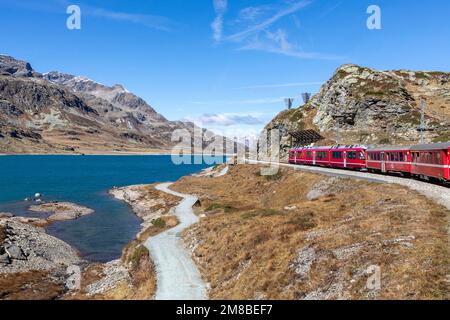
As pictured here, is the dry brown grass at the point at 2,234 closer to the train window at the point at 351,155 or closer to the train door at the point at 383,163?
the train door at the point at 383,163

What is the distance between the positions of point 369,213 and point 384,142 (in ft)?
244

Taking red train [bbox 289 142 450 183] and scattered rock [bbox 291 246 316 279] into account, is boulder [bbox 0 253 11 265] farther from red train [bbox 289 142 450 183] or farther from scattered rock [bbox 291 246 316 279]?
red train [bbox 289 142 450 183]

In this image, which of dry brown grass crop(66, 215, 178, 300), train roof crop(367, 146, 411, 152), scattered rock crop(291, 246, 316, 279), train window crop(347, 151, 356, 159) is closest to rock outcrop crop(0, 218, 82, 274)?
dry brown grass crop(66, 215, 178, 300)

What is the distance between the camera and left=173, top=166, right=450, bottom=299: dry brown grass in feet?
67.8

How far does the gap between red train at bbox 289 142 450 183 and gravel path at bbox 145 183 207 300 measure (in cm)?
2684

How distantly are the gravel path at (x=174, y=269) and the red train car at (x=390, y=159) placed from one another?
1176 inches

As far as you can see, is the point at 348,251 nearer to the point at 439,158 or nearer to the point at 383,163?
the point at 439,158

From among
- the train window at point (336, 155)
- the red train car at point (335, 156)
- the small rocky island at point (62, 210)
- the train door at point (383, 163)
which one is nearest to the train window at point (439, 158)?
the train door at point (383, 163)

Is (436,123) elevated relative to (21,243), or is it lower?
elevated

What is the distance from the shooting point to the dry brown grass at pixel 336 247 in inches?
814
